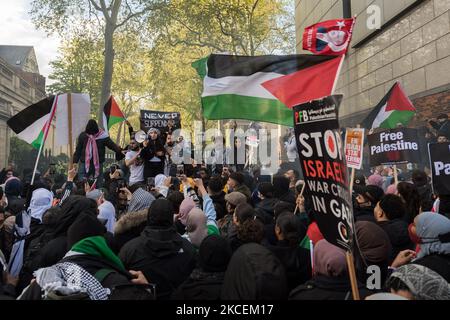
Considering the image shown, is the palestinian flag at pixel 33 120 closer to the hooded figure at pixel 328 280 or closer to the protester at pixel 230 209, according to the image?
the protester at pixel 230 209

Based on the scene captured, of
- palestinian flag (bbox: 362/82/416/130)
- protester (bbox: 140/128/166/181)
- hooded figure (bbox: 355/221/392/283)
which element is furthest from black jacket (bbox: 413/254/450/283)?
protester (bbox: 140/128/166/181)

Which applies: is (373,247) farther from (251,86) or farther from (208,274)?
(251,86)

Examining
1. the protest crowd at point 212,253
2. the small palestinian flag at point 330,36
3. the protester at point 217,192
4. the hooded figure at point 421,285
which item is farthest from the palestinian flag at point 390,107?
the hooded figure at point 421,285

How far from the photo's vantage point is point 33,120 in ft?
22.3

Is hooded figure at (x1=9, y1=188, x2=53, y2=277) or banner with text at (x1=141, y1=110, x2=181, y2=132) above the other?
banner with text at (x1=141, y1=110, x2=181, y2=132)

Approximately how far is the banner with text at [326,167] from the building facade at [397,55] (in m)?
10.2

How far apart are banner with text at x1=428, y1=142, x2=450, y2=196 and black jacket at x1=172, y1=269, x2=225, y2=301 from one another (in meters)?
2.94

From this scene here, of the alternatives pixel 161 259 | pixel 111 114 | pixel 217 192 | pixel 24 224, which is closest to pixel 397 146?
pixel 217 192

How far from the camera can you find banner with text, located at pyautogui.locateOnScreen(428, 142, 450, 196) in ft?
14.4

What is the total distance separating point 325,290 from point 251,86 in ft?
11.6

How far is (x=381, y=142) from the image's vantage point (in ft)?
22.7

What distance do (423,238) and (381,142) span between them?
403 cm

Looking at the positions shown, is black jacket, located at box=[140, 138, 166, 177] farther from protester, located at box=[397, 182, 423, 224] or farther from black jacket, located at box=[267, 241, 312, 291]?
black jacket, located at box=[267, 241, 312, 291]
